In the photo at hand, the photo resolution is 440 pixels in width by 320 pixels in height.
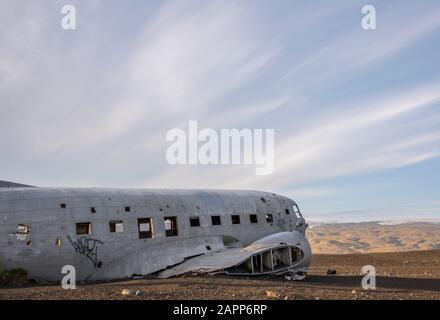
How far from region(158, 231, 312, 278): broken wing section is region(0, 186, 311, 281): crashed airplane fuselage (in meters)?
0.04

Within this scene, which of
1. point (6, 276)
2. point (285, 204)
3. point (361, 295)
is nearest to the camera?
point (361, 295)

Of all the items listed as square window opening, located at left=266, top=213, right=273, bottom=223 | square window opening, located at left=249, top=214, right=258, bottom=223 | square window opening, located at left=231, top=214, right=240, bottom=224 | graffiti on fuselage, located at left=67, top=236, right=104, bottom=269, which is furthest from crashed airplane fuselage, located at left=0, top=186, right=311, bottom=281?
square window opening, located at left=266, top=213, right=273, bottom=223

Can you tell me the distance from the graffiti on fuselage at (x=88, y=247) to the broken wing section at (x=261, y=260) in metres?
2.63

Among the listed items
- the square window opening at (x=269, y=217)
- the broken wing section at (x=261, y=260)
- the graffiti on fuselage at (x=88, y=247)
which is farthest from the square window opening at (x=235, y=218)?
the graffiti on fuselage at (x=88, y=247)

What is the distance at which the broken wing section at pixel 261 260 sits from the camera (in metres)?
17.6

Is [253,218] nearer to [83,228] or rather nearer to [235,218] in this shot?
[235,218]

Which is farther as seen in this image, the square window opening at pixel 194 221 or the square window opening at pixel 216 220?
the square window opening at pixel 216 220

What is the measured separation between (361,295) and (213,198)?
11.6 meters

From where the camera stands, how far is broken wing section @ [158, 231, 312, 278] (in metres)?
17.6

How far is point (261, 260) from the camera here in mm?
18109

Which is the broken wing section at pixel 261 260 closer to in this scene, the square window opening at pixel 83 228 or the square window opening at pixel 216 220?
the square window opening at pixel 216 220

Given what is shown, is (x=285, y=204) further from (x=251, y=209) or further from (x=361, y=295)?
(x=361, y=295)

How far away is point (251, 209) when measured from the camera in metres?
23.9

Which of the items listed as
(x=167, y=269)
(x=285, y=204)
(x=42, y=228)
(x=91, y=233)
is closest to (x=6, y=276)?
(x=42, y=228)
